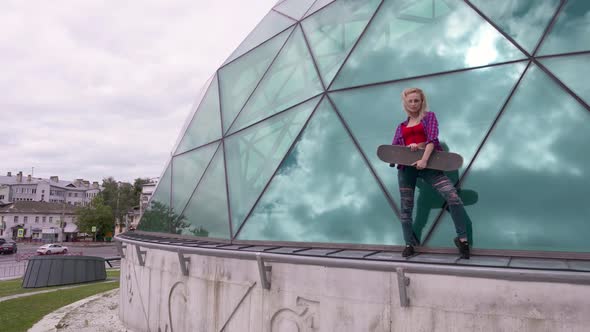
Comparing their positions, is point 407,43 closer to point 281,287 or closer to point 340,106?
point 340,106

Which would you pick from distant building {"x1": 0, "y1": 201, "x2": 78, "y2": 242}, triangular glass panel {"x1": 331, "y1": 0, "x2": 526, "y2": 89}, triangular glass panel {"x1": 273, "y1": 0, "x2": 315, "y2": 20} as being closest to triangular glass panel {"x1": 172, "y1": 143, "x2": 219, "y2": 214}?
triangular glass panel {"x1": 331, "y1": 0, "x2": 526, "y2": 89}

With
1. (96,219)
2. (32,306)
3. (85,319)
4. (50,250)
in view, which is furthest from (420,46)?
(96,219)

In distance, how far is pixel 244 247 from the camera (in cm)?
681

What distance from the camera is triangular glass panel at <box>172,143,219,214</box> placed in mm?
9616

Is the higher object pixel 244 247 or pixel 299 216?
pixel 299 216

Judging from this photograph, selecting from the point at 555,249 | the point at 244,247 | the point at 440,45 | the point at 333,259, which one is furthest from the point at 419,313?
the point at 440,45

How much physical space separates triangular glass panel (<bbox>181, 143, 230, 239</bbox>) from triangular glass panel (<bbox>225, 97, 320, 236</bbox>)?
0.80 feet

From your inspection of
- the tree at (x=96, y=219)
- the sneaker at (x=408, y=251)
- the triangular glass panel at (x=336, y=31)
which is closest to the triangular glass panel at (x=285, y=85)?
the triangular glass panel at (x=336, y=31)

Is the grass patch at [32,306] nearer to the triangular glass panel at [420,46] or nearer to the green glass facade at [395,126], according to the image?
the green glass facade at [395,126]

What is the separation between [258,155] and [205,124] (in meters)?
3.13

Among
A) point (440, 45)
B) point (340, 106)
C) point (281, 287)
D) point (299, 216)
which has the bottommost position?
point (281, 287)

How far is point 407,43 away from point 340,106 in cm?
161

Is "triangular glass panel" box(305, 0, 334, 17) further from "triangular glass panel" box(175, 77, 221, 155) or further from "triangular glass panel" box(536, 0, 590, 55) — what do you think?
"triangular glass panel" box(536, 0, 590, 55)

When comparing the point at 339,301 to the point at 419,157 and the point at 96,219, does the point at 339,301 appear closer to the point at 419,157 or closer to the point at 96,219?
the point at 419,157
